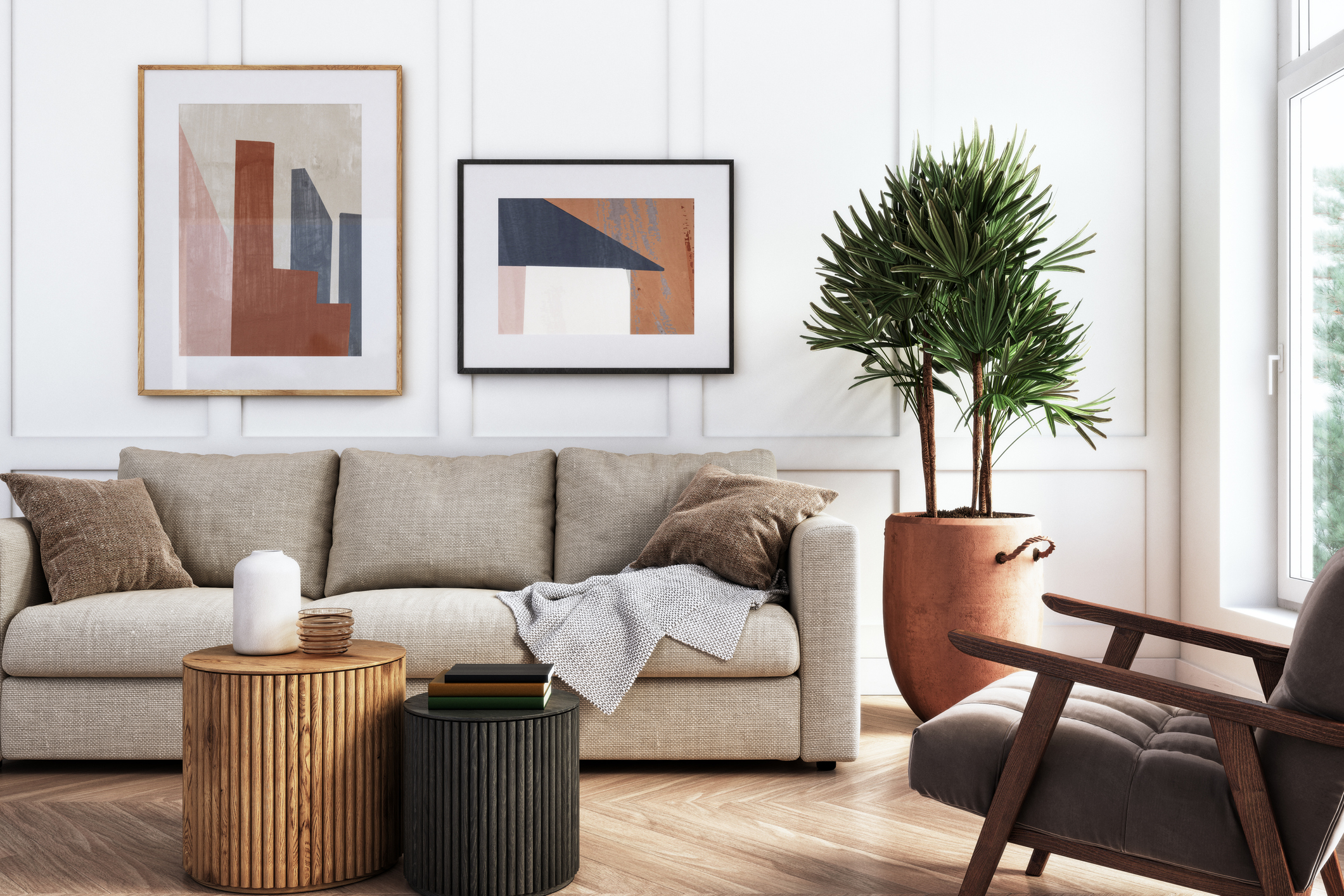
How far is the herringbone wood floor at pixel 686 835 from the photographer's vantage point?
5.98ft

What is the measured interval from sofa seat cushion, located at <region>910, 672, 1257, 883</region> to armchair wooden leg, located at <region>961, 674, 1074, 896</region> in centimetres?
3

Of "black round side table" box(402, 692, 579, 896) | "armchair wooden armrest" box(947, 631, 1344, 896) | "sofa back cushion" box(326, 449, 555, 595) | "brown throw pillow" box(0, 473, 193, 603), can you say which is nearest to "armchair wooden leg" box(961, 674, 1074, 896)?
"armchair wooden armrest" box(947, 631, 1344, 896)

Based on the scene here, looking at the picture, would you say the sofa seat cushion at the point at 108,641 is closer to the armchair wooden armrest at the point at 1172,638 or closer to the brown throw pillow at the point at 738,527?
the brown throw pillow at the point at 738,527

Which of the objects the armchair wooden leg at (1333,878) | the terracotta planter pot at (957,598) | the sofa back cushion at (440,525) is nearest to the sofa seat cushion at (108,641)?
the sofa back cushion at (440,525)

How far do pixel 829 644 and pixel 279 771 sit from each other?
1378 millimetres

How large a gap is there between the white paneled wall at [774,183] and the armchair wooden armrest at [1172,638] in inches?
60.6

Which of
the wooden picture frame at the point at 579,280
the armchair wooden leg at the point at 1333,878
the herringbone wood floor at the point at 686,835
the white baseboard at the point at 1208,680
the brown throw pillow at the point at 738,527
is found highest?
the wooden picture frame at the point at 579,280

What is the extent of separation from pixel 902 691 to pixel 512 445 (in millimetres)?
1634

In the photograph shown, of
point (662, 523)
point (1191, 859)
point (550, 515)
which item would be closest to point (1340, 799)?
point (1191, 859)

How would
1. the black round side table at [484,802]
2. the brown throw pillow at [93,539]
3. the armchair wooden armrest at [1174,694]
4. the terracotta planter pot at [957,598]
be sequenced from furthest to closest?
the terracotta planter pot at [957,598] → the brown throw pillow at [93,539] → the black round side table at [484,802] → the armchair wooden armrest at [1174,694]

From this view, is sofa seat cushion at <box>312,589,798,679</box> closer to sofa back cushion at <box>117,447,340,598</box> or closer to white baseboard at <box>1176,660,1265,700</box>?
sofa back cushion at <box>117,447,340,598</box>

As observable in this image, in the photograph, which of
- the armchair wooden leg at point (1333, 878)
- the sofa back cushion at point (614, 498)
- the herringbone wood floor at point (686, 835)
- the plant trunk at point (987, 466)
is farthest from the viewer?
the sofa back cushion at point (614, 498)

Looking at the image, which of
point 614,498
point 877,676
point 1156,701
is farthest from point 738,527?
point 1156,701

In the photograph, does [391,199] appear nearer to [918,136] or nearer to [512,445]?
[512,445]
